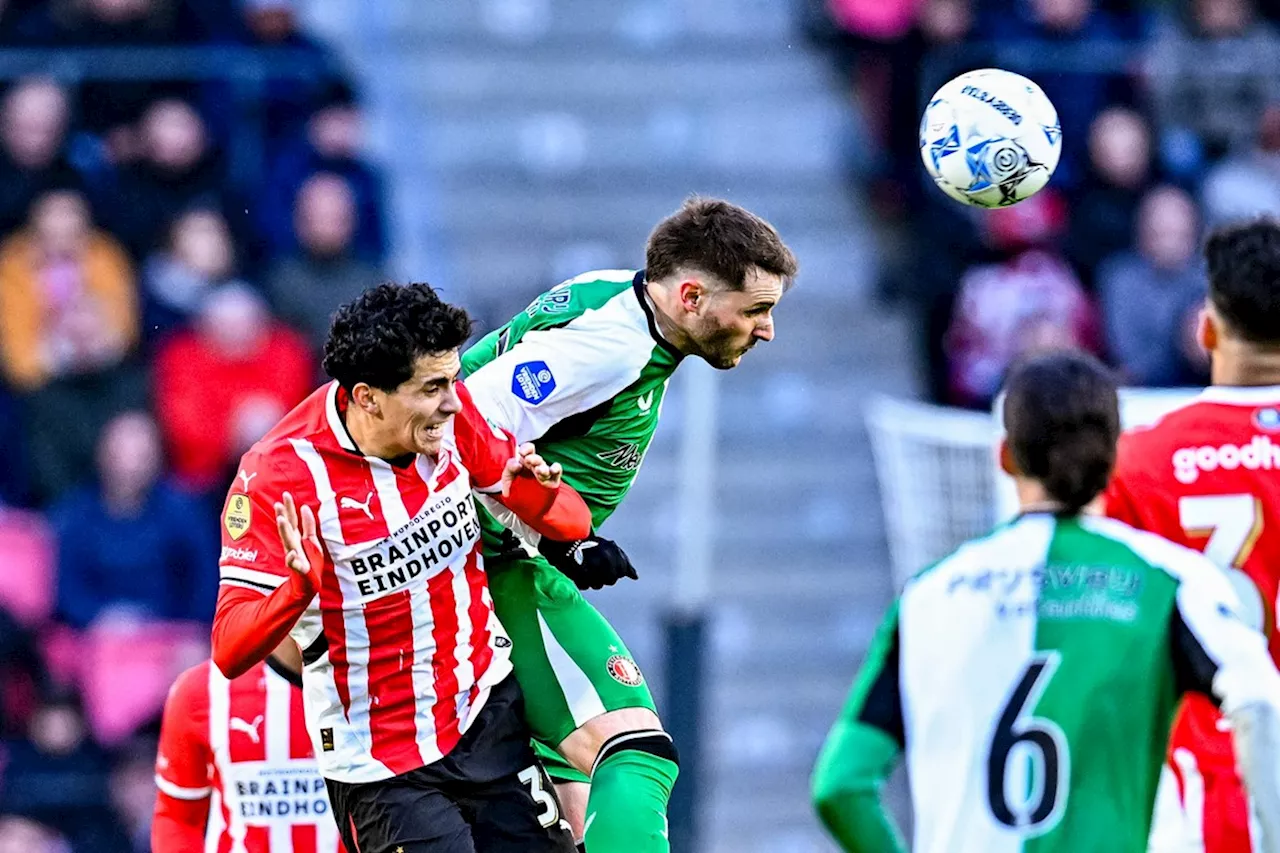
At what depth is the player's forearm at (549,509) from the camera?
15.1ft

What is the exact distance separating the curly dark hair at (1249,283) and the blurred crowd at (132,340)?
5290 millimetres

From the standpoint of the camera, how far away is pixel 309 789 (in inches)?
210

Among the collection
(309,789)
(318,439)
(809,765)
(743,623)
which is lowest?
Answer: (809,765)

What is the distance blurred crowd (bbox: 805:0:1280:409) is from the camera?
33.1 ft

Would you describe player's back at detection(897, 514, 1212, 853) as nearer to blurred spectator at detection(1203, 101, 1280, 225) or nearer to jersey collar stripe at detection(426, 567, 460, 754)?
jersey collar stripe at detection(426, 567, 460, 754)

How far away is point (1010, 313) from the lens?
32.7 ft

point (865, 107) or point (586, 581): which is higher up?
point (865, 107)

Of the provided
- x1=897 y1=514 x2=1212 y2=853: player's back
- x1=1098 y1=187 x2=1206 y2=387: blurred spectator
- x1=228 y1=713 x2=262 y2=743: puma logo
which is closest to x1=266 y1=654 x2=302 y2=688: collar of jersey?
x1=228 y1=713 x2=262 y2=743: puma logo

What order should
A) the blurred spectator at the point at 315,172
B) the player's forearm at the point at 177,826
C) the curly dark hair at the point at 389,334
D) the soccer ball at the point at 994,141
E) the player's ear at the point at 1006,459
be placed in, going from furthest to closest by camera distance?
the blurred spectator at the point at 315,172 < the player's forearm at the point at 177,826 < the soccer ball at the point at 994,141 < the curly dark hair at the point at 389,334 < the player's ear at the point at 1006,459

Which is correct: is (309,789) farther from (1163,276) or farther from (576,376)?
(1163,276)

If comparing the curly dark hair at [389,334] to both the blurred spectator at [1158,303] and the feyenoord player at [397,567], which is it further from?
the blurred spectator at [1158,303]

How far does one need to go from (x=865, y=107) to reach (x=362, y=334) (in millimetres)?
7005

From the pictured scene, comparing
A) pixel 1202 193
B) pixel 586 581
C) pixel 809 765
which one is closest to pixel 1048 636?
pixel 586 581

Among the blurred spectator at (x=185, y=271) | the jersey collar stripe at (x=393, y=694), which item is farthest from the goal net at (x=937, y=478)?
the jersey collar stripe at (x=393, y=694)
